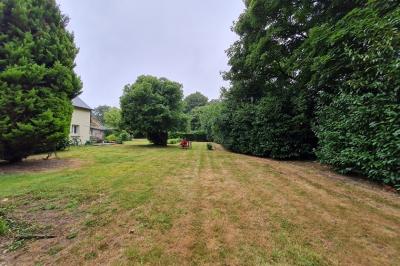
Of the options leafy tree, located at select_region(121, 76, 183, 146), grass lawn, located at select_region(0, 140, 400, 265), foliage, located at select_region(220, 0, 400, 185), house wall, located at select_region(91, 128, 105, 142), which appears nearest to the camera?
grass lawn, located at select_region(0, 140, 400, 265)

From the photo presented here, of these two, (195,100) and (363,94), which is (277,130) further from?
(195,100)

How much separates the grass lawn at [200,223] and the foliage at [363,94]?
2.87 ft

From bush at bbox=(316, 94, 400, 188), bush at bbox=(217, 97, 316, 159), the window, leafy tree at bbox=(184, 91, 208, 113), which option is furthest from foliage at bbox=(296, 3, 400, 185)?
leafy tree at bbox=(184, 91, 208, 113)

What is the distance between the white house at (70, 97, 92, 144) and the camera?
20892 mm

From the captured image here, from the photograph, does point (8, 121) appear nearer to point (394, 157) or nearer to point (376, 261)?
point (376, 261)

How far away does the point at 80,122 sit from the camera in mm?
21641

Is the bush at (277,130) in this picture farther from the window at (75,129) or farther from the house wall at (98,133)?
the house wall at (98,133)

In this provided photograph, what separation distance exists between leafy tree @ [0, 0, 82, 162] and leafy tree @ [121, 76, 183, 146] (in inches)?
314

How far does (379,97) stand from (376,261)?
4.41 meters

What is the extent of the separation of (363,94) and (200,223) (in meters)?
5.67

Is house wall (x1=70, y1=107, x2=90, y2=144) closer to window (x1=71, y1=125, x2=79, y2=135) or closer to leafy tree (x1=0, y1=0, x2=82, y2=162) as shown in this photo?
window (x1=71, y1=125, x2=79, y2=135)

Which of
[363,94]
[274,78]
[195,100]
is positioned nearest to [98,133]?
[274,78]

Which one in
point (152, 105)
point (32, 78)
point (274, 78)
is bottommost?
point (32, 78)

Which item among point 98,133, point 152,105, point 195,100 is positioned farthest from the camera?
point 195,100
